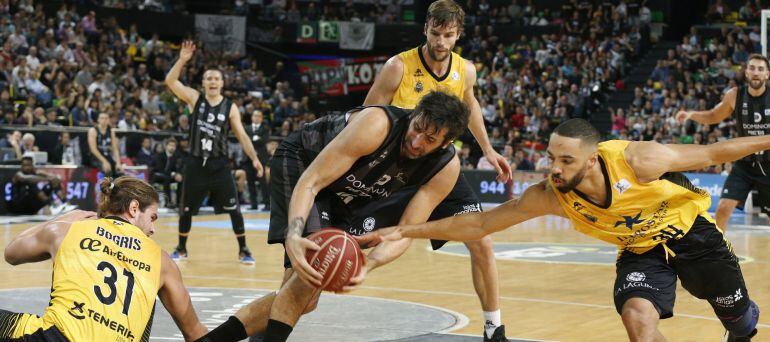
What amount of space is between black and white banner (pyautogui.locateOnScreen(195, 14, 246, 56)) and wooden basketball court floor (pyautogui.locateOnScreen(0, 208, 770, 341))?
15922 millimetres

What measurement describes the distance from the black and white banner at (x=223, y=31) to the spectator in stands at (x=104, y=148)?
41.4ft

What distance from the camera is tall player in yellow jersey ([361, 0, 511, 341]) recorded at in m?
6.62

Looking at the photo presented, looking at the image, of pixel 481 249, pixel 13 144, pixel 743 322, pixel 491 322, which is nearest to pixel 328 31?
pixel 13 144

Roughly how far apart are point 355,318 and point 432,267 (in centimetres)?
350

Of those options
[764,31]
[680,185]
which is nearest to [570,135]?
[680,185]

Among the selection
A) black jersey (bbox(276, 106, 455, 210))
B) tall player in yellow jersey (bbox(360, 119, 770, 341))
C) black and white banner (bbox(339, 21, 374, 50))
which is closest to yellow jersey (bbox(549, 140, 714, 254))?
tall player in yellow jersey (bbox(360, 119, 770, 341))

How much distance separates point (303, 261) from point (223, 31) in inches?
1033

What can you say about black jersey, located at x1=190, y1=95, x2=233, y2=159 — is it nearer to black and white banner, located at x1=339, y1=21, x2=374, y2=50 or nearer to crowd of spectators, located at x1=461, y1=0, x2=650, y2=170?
crowd of spectators, located at x1=461, y1=0, x2=650, y2=170

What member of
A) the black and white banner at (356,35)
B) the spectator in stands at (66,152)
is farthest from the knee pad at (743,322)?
the black and white banner at (356,35)

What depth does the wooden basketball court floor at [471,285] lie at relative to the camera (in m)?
7.29

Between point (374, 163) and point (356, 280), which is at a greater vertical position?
point (374, 163)

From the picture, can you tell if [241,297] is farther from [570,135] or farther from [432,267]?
[570,135]

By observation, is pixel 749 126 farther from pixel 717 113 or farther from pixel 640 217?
pixel 640 217

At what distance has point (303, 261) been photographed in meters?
4.81
